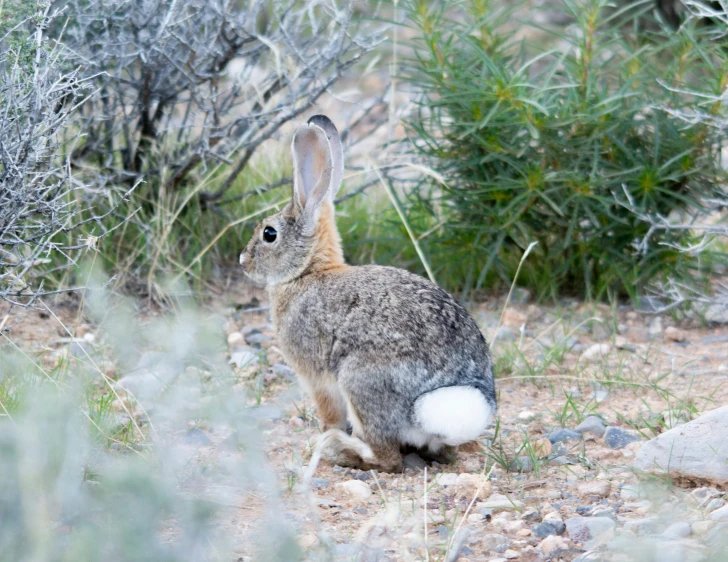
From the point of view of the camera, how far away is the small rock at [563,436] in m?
3.79

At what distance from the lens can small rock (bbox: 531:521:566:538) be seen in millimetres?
2906

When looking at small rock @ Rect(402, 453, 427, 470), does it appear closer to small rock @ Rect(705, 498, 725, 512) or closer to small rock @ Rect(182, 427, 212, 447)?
small rock @ Rect(182, 427, 212, 447)

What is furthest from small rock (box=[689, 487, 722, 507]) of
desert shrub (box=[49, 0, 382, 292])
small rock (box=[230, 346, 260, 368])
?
desert shrub (box=[49, 0, 382, 292])

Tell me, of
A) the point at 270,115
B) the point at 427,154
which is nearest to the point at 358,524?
the point at 427,154

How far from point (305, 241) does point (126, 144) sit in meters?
1.80

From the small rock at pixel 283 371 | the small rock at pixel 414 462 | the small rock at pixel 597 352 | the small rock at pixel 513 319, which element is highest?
the small rock at pixel 597 352

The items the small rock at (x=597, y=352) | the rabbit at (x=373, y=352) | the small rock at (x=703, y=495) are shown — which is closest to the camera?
the small rock at (x=703, y=495)

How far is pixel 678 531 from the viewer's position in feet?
9.05

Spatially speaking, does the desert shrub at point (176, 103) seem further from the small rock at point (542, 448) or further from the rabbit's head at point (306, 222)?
the small rock at point (542, 448)

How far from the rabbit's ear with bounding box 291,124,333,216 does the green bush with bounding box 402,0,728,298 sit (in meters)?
1.08

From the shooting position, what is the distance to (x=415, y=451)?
381cm

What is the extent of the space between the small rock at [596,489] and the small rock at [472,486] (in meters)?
0.31

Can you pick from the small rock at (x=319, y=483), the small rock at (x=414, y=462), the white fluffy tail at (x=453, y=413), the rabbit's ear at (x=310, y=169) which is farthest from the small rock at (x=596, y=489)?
the rabbit's ear at (x=310, y=169)

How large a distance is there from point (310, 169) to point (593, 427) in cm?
162
